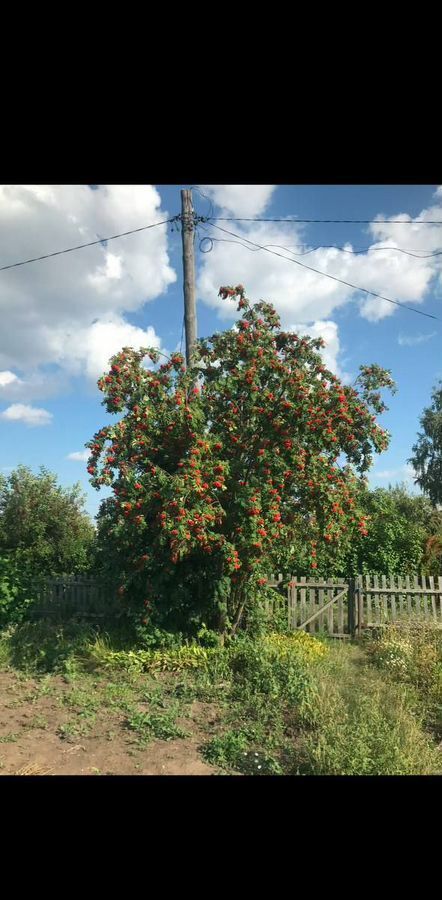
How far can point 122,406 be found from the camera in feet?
22.6

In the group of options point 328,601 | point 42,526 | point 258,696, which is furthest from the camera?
point 42,526

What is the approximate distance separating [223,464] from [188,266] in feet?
13.4

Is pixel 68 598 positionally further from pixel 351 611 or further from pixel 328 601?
pixel 351 611

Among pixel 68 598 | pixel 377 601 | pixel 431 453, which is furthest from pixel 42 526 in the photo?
pixel 431 453

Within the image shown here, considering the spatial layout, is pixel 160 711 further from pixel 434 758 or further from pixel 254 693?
pixel 434 758

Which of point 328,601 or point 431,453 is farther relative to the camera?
point 431,453

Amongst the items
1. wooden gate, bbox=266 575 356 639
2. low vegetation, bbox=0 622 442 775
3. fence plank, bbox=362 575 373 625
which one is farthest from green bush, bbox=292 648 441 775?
fence plank, bbox=362 575 373 625

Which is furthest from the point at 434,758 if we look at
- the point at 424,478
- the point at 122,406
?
the point at 424,478

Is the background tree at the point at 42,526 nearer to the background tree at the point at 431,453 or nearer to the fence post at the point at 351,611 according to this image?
the fence post at the point at 351,611

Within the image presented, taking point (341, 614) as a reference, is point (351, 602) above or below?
above

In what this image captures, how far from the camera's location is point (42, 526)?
409 inches

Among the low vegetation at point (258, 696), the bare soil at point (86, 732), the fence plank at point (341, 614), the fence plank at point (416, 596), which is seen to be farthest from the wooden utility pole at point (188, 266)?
the fence plank at point (416, 596)

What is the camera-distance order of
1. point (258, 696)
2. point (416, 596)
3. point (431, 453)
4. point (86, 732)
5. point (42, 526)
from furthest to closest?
point (431, 453) < point (42, 526) < point (416, 596) < point (258, 696) < point (86, 732)

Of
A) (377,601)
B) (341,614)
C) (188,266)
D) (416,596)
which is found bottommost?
(341,614)
